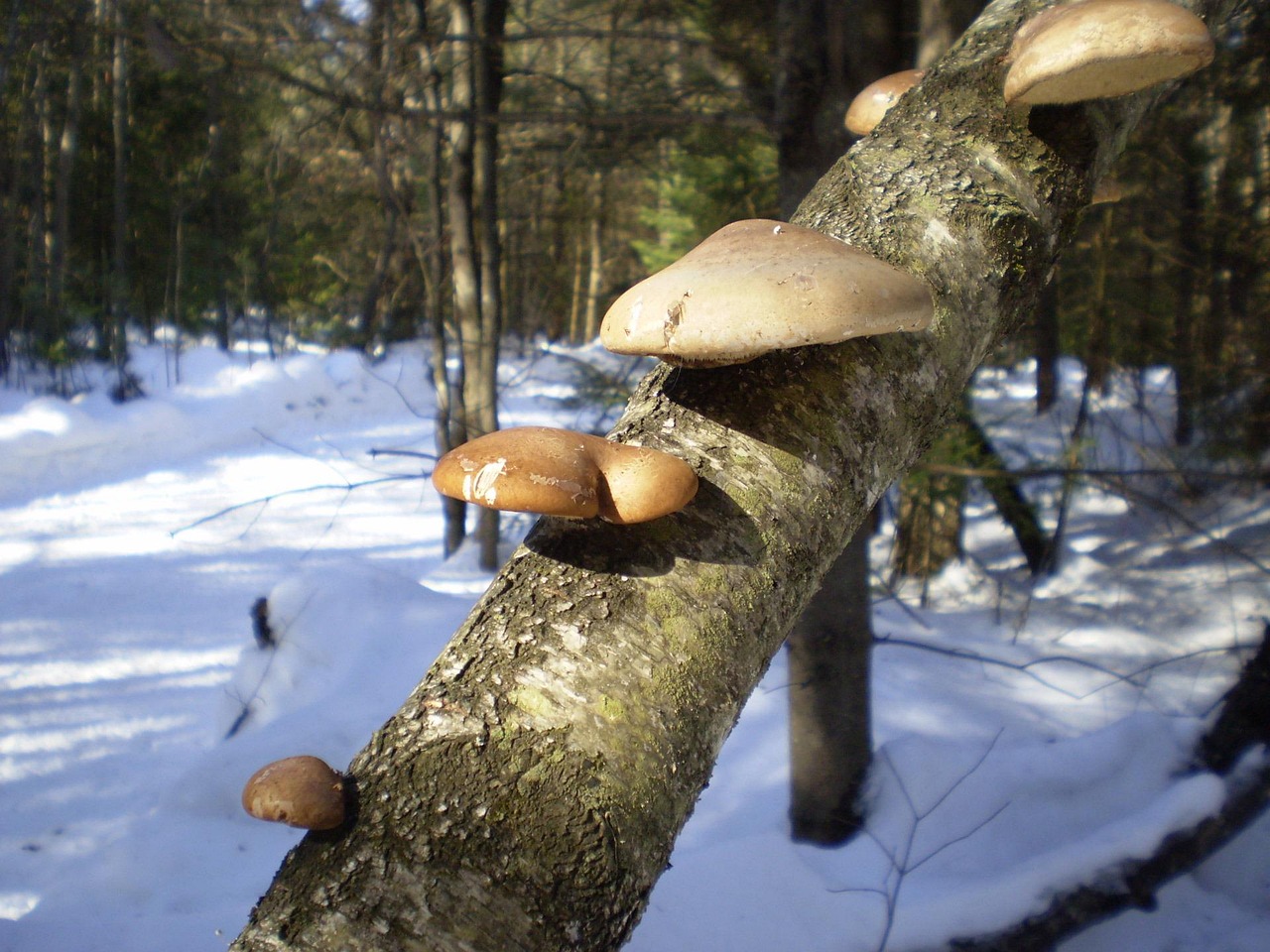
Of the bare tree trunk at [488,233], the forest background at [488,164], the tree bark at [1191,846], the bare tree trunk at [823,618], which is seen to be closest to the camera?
the tree bark at [1191,846]

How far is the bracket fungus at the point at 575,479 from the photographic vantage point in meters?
0.87

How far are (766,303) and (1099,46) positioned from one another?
0.62 m

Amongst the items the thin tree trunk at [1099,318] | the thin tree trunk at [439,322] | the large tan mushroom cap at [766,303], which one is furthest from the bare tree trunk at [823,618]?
the thin tree trunk at [1099,318]

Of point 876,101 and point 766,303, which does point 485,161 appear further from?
point 766,303

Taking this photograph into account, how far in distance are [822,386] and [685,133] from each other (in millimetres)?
4577

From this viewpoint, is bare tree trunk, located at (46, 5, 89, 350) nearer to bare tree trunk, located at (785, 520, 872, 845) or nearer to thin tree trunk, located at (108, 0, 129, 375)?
thin tree trunk, located at (108, 0, 129, 375)

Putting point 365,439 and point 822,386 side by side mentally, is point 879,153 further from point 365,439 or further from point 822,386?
point 365,439

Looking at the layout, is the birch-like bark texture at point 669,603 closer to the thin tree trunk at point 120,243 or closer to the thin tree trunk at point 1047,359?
the thin tree trunk at point 1047,359

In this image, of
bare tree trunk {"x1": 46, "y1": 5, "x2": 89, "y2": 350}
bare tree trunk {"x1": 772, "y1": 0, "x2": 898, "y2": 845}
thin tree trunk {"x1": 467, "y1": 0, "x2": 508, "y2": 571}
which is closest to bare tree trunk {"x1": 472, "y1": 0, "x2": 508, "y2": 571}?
thin tree trunk {"x1": 467, "y1": 0, "x2": 508, "y2": 571}

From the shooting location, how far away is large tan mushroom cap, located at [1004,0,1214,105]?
3.60ft

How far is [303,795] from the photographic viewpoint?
782 millimetres

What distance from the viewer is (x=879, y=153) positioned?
1.22m

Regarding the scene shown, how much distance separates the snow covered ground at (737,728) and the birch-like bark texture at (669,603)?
1058 mm

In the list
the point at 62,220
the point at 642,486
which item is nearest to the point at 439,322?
the point at 642,486
